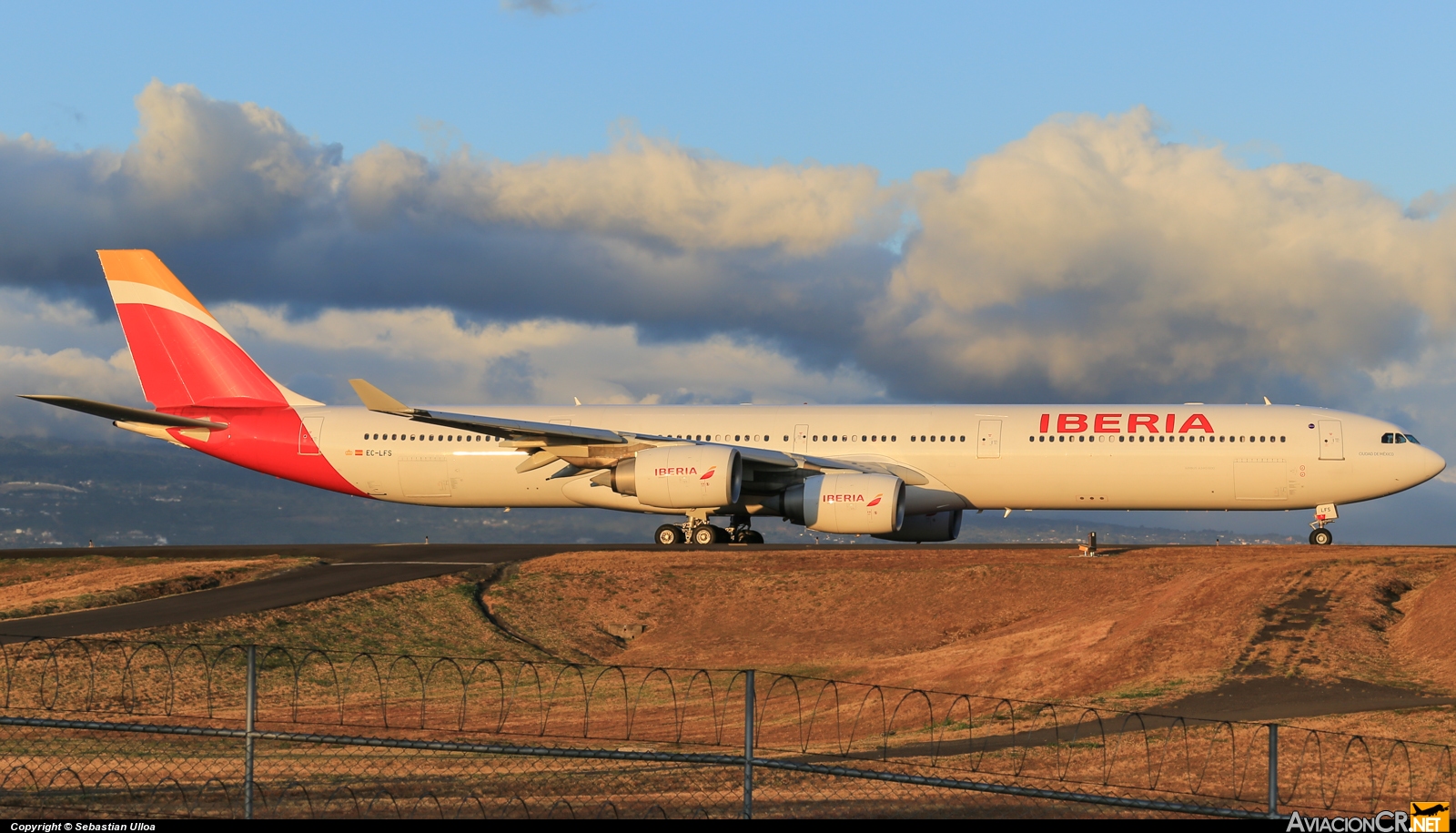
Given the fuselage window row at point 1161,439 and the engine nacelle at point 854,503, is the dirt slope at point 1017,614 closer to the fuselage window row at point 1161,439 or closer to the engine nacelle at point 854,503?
the engine nacelle at point 854,503

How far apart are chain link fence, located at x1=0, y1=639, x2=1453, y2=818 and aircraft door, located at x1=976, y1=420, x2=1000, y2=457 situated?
15.2m

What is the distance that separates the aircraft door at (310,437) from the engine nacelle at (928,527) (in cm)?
1843

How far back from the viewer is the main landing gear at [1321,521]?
3562 centimetres

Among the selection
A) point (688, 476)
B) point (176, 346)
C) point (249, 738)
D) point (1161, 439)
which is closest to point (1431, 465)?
point (1161, 439)

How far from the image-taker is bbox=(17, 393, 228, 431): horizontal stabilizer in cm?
3462

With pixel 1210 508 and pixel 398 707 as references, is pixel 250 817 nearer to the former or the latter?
pixel 398 707

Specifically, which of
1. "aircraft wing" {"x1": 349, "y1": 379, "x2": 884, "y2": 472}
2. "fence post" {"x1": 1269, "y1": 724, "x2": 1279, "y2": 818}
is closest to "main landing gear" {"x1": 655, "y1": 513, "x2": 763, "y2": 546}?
"aircraft wing" {"x1": 349, "y1": 379, "x2": 884, "y2": 472}

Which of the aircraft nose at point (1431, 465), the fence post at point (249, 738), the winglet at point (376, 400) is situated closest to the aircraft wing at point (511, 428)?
the winglet at point (376, 400)

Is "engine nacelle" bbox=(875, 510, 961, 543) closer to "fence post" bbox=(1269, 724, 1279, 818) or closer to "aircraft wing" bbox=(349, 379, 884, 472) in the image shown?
"aircraft wing" bbox=(349, 379, 884, 472)

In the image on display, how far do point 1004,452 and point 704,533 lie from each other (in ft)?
29.3

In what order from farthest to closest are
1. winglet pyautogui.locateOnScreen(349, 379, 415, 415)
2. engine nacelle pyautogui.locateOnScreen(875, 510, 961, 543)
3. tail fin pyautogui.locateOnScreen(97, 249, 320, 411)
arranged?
tail fin pyautogui.locateOnScreen(97, 249, 320, 411) < engine nacelle pyautogui.locateOnScreen(875, 510, 961, 543) < winglet pyautogui.locateOnScreen(349, 379, 415, 415)

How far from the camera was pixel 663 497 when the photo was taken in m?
37.2
